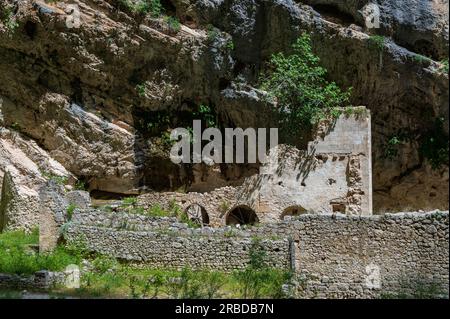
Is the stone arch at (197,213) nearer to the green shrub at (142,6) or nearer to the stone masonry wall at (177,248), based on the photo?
the stone masonry wall at (177,248)

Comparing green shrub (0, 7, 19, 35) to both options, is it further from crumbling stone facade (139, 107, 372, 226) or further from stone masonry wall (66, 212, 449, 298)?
stone masonry wall (66, 212, 449, 298)

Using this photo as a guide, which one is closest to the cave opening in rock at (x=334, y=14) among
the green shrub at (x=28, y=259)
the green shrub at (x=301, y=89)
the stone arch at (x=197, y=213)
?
the green shrub at (x=301, y=89)

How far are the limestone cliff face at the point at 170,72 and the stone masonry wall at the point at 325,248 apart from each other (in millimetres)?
5532

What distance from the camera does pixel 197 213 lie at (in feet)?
77.1

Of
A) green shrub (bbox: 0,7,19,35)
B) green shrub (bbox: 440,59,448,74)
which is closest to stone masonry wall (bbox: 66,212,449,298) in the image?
green shrub (bbox: 0,7,19,35)

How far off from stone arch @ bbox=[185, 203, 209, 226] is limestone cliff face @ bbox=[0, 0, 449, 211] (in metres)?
1.13

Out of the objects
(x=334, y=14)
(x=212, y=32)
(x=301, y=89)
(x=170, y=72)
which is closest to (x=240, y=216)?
(x=301, y=89)

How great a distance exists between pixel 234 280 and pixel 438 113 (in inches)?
432

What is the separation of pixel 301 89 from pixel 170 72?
442 cm

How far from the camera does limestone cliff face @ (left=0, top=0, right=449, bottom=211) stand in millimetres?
22406
